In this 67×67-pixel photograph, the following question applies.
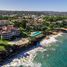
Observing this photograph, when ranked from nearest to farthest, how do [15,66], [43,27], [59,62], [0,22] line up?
[15,66], [59,62], [43,27], [0,22]

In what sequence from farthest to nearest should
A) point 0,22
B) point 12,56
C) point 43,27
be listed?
point 0,22 < point 43,27 < point 12,56

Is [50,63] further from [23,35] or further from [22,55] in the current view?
[23,35]

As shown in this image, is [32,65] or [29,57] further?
[29,57]

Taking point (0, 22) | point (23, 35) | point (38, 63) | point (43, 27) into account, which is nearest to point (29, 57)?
point (38, 63)

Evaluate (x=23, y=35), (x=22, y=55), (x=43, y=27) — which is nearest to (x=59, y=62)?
(x=22, y=55)

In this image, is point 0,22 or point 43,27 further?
point 0,22

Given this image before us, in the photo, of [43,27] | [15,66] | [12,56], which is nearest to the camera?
[15,66]

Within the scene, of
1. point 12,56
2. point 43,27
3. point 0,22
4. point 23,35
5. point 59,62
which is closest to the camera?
point 59,62

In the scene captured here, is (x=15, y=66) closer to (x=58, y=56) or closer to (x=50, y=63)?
(x=50, y=63)
